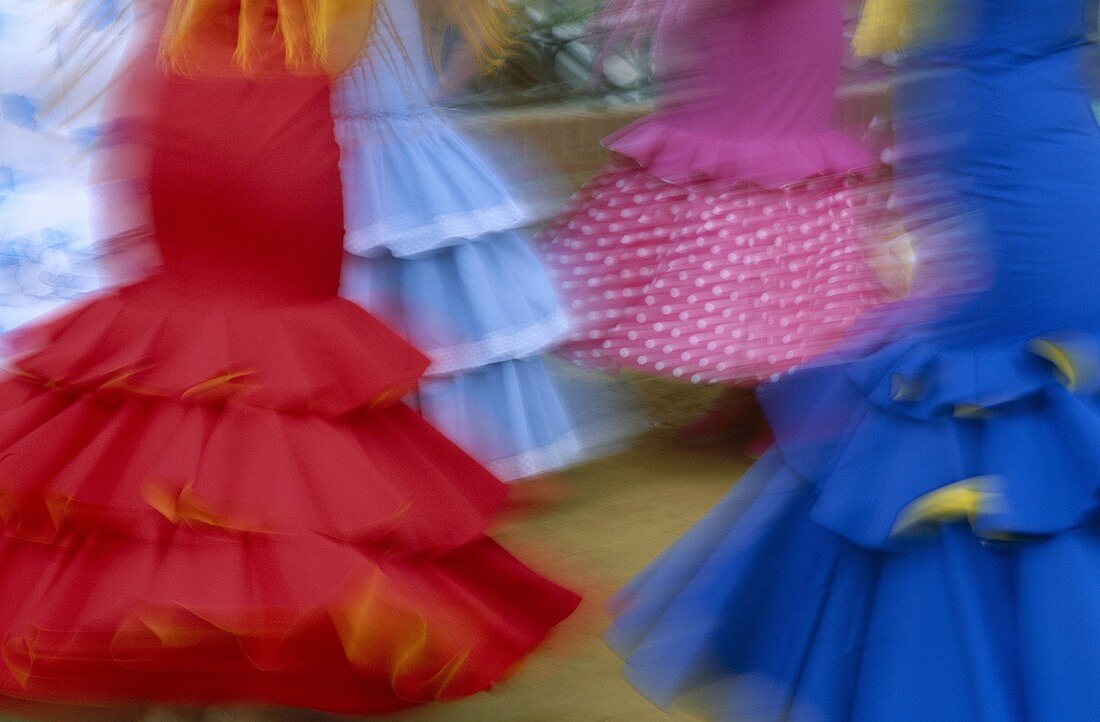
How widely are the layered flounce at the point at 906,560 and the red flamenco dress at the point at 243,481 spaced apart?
207 millimetres

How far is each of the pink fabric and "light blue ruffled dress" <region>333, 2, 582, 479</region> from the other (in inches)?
15.6

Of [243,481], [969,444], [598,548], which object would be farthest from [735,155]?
[243,481]

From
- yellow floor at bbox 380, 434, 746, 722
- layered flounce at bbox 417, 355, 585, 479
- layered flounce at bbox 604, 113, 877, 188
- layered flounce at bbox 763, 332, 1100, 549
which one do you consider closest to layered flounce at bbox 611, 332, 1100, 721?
layered flounce at bbox 763, 332, 1100, 549

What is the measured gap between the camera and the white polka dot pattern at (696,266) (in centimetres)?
296

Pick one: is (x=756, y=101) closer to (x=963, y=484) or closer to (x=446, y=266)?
(x=446, y=266)

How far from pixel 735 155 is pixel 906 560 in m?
1.64

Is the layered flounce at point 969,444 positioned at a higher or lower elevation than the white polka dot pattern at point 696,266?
higher

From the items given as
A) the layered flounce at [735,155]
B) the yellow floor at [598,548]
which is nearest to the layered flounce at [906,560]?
the yellow floor at [598,548]

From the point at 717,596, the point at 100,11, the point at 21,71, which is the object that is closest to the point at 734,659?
the point at 717,596

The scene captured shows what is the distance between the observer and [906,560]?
1.54 meters

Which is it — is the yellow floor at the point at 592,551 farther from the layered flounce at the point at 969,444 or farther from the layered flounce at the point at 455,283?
the layered flounce at the point at 969,444

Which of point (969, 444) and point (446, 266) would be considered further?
point (446, 266)

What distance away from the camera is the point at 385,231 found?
9.09ft

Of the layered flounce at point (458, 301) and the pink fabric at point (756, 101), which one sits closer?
the layered flounce at point (458, 301)
